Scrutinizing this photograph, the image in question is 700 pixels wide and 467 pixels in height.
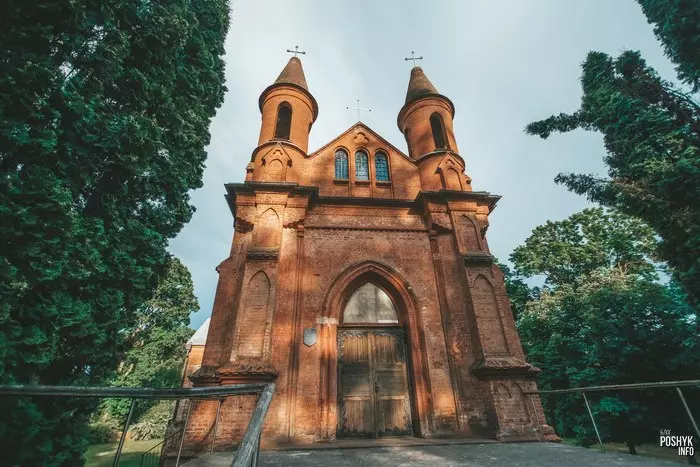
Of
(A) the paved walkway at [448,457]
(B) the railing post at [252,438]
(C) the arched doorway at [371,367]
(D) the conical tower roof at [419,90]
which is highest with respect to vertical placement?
(D) the conical tower roof at [419,90]

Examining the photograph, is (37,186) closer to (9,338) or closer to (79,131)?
(79,131)

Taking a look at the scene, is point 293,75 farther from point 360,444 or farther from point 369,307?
point 360,444

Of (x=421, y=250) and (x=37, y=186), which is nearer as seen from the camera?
(x=37, y=186)

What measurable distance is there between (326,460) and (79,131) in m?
6.67

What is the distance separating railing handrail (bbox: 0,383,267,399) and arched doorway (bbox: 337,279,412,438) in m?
5.36

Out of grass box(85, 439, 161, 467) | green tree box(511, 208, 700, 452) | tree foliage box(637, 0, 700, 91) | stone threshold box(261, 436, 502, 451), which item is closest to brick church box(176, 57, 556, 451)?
stone threshold box(261, 436, 502, 451)

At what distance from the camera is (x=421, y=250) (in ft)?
32.3

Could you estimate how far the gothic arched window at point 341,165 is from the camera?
38.7 feet

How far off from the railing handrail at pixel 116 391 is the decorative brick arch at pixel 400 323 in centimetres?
486

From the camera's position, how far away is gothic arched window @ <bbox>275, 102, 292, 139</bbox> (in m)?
12.1

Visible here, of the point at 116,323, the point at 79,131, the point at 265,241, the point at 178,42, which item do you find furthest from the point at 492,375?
the point at 178,42

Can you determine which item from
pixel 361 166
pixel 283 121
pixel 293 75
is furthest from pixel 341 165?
pixel 293 75

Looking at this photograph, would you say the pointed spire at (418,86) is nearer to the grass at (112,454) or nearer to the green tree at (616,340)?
the green tree at (616,340)

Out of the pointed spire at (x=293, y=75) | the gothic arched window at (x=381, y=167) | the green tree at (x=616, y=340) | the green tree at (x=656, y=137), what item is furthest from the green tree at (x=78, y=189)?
the green tree at (x=616, y=340)
